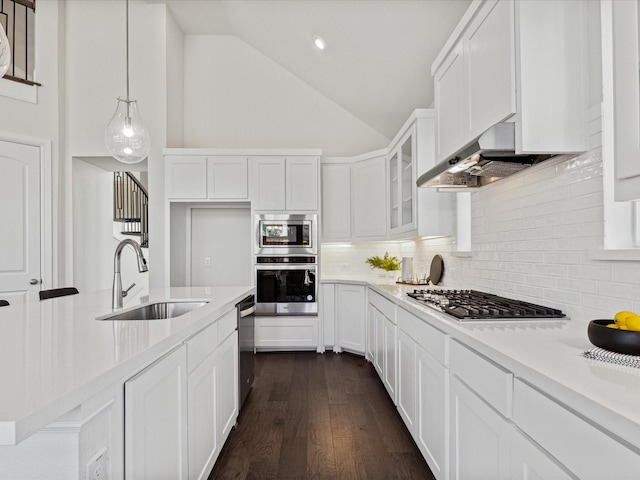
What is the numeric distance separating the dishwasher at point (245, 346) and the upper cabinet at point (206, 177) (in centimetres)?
182

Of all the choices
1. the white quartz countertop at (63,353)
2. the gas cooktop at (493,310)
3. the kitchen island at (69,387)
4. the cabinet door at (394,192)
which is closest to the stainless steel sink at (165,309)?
the white quartz countertop at (63,353)

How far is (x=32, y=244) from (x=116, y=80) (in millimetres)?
2071

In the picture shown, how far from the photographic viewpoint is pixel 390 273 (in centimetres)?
464

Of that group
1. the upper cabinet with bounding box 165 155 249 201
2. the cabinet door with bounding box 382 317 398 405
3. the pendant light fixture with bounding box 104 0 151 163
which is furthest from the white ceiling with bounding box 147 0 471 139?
the cabinet door with bounding box 382 317 398 405

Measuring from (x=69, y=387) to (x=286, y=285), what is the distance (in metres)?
3.59

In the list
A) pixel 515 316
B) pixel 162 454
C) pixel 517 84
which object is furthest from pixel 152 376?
pixel 517 84

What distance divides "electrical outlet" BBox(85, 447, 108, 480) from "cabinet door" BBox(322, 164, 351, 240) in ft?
12.6

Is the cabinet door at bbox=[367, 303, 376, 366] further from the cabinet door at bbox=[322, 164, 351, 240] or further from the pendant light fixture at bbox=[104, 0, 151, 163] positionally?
the pendant light fixture at bbox=[104, 0, 151, 163]

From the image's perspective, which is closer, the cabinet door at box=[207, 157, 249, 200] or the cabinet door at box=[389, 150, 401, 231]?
the cabinet door at box=[389, 150, 401, 231]

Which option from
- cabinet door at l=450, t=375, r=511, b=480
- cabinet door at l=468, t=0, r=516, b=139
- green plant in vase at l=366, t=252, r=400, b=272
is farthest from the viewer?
green plant in vase at l=366, t=252, r=400, b=272

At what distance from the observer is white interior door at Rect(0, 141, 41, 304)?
12.5 ft

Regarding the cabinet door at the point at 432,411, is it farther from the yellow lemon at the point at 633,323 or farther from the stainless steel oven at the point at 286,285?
the stainless steel oven at the point at 286,285

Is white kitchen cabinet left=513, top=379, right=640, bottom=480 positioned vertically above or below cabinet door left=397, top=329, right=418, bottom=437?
above

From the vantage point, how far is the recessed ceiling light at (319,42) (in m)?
3.98
